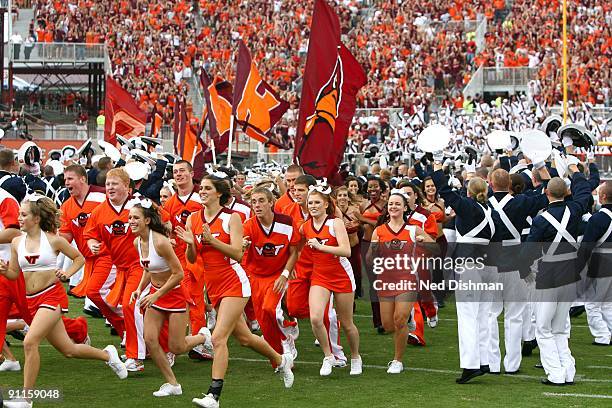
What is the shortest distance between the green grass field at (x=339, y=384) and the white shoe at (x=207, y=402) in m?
0.42

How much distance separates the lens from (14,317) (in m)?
10.8

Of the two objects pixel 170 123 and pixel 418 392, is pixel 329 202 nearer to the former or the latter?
pixel 418 392

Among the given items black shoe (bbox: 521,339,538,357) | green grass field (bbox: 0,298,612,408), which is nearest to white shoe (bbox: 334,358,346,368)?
green grass field (bbox: 0,298,612,408)

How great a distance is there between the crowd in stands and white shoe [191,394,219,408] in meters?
25.3

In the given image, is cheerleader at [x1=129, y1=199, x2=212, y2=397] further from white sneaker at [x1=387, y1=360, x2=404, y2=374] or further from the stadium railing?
the stadium railing

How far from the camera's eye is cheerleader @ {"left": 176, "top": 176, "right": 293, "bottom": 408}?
9195 mm

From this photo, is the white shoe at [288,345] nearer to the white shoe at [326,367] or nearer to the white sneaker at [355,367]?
the white shoe at [326,367]

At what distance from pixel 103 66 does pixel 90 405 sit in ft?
97.0

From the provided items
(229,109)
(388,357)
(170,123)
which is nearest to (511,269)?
(388,357)

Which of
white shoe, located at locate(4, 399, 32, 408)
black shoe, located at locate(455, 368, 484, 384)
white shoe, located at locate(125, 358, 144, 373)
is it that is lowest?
white shoe, located at locate(125, 358, 144, 373)

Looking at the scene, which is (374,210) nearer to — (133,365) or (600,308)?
(600,308)

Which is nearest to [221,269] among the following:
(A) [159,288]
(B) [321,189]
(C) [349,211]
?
(A) [159,288]

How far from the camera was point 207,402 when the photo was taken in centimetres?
877

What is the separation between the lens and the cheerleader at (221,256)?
920 cm
